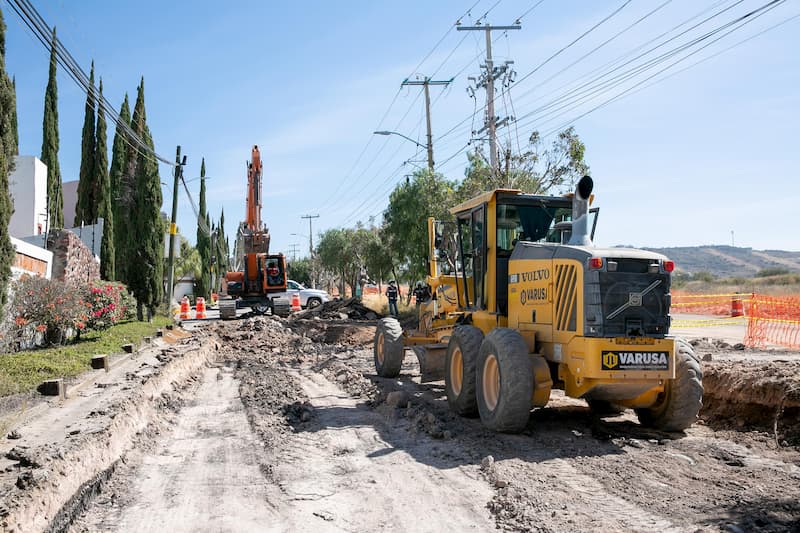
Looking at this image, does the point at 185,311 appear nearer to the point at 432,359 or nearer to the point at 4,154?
the point at 4,154

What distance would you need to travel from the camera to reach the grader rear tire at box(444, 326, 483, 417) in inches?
333

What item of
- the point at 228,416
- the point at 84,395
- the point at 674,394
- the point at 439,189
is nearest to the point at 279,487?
the point at 228,416

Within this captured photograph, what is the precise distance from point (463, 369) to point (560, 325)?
159cm

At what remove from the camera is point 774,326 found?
1828cm

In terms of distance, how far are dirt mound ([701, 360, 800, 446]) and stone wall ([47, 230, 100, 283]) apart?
51.1ft

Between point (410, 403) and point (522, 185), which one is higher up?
point (522, 185)

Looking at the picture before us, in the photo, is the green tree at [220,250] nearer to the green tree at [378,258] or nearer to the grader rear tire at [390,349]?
the green tree at [378,258]

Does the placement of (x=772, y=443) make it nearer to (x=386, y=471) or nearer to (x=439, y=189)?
(x=386, y=471)

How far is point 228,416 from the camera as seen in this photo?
9008 mm

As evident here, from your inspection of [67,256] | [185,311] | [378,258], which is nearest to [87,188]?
[185,311]

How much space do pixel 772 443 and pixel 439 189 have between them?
21477 mm

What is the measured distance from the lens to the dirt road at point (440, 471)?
5.00 metres

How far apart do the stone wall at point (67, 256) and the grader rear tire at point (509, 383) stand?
1365 centimetres

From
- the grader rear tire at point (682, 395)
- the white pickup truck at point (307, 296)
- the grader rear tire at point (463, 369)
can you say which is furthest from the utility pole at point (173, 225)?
the grader rear tire at point (682, 395)
